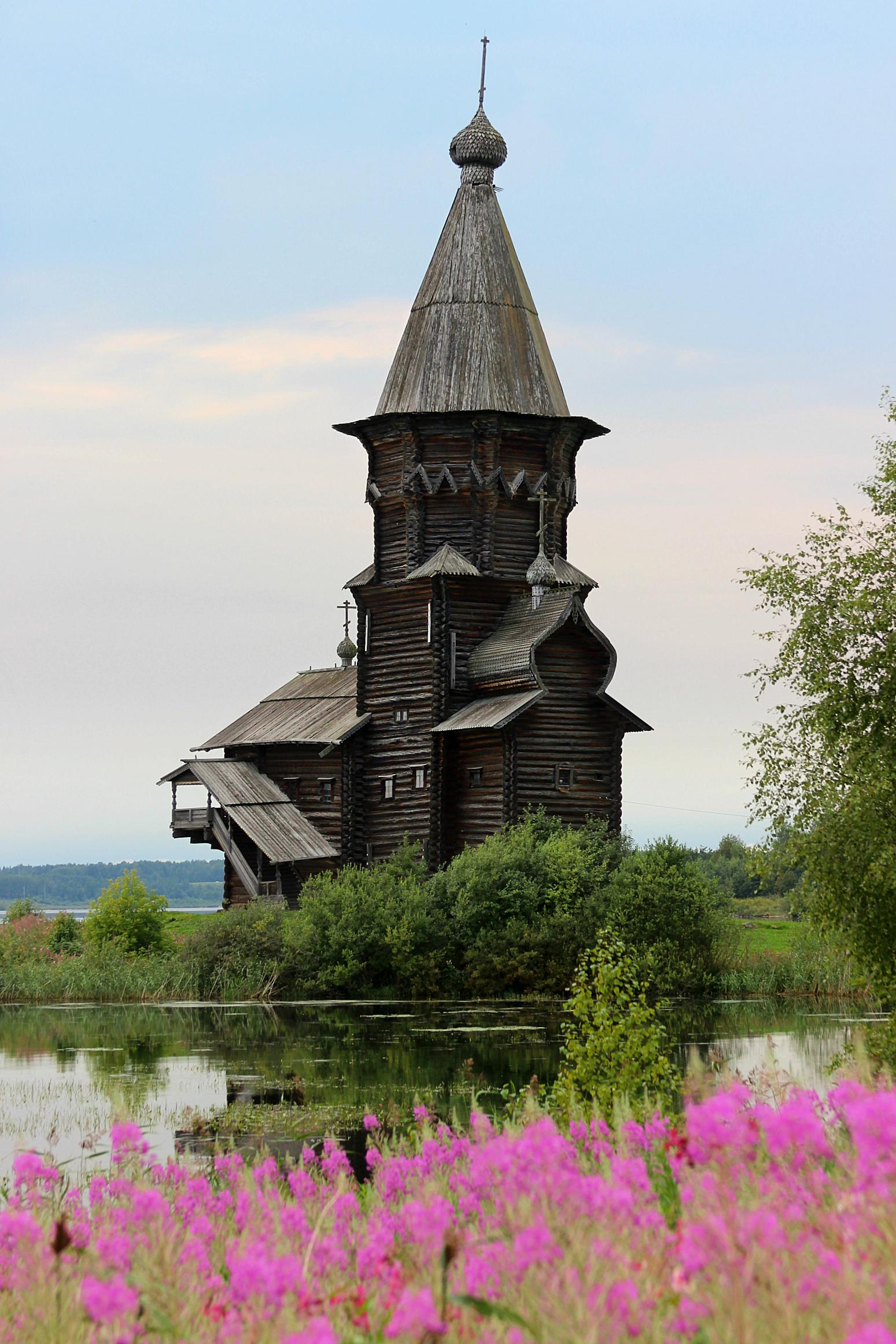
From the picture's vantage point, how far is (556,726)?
44406 millimetres

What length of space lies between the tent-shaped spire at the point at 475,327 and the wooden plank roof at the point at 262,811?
11.4 m

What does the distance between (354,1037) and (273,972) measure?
990cm

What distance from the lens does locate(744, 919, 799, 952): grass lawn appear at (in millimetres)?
42812

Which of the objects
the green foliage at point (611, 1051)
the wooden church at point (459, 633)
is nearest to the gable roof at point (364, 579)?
the wooden church at point (459, 633)

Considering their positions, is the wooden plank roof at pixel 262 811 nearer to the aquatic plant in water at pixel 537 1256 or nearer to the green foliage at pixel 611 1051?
the green foliage at pixel 611 1051

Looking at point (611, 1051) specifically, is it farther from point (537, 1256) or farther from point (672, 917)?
point (672, 917)

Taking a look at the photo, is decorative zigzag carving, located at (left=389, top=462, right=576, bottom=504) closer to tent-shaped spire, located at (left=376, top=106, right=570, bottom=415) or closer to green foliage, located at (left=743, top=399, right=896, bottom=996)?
tent-shaped spire, located at (left=376, top=106, right=570, bottom=415)

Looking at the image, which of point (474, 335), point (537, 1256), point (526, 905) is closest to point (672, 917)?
point (526, 905)

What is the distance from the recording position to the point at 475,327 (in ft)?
156

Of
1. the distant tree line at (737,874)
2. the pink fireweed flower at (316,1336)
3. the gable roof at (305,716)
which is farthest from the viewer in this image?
the distant tree line at (737,874)

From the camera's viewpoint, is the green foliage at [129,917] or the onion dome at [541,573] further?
the onion dome at [541,573]

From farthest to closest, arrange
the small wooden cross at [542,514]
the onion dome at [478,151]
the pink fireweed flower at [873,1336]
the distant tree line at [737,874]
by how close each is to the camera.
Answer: the distant tree line at [737,874]
the onion dome at [478,151]
the small wooden cross at [542,514]
the pink fireweed flower at [873,1336]

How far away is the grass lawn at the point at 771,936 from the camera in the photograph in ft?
140

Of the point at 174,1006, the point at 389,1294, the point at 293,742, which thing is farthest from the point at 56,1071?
the point at 293,742
